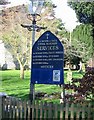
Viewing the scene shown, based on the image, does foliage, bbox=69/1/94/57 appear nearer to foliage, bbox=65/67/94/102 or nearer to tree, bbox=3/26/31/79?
tree, bbox=3/26/31/79

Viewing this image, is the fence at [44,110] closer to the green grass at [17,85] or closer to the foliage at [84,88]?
the foliage at [84,88]

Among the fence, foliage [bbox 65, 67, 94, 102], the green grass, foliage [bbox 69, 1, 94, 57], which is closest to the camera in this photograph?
the fence

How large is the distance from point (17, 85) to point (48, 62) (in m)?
2.14

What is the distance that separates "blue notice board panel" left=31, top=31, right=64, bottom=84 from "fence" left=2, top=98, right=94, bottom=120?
125 centimetres

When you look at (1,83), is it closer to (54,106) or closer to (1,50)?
(1,50)

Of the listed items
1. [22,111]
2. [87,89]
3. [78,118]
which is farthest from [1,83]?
[78,118]

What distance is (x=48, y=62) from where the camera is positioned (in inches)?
245

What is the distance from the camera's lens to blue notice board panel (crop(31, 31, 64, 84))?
614 cm

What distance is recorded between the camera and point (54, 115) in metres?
4.52

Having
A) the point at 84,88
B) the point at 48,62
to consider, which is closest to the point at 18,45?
the point at 48,62

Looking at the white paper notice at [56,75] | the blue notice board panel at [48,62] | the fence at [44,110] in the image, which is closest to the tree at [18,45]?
the blue notice board panel at [48,62]

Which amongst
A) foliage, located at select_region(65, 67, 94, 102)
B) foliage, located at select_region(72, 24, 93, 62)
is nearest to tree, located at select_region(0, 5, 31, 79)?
foliage, located at select_region(72, 24, 93, 62)

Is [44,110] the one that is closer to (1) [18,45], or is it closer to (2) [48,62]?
(2) [48,62]

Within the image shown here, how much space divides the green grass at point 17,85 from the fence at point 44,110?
268 cm
